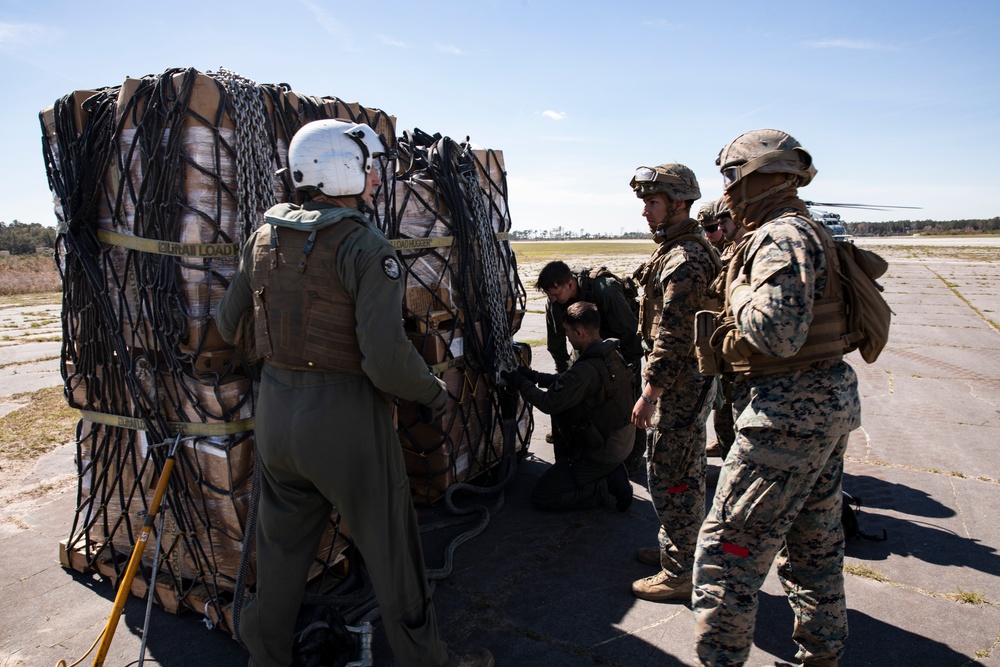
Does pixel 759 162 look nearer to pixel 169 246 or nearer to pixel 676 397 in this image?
pixel 676 397

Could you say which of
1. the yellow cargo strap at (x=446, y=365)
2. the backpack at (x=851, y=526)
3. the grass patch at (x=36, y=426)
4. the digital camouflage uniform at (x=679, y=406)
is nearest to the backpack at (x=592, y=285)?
the yellow cargo strap at (x=446, y=365)

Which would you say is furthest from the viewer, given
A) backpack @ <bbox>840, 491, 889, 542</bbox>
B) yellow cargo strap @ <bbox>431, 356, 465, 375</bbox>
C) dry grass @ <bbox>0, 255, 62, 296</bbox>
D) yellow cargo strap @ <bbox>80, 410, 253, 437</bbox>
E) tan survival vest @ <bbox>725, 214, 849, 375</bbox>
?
dry grass @ <bbox>0, 255, 62, 296</bbox>

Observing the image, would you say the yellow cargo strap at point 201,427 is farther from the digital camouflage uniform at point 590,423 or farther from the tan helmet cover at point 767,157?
the tan helmet cover at point 767,157

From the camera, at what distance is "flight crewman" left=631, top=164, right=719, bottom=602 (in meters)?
3.33

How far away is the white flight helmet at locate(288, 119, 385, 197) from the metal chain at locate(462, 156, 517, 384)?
5.88 feet

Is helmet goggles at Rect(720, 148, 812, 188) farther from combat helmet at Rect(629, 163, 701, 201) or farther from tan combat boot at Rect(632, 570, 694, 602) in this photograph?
tan combat boot at Rect(632, 570, 694, 602)

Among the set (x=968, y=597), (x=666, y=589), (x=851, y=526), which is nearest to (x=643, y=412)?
(x=666, y=589)

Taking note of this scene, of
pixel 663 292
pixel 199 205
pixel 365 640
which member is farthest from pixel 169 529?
pixel 663 292

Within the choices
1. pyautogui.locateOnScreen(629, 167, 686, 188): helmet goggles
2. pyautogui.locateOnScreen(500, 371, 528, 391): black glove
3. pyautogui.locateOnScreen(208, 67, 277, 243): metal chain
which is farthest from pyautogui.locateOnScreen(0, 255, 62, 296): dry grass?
pyautogui.locateOnScreen(629, 167, 686, 188): helmet goggles

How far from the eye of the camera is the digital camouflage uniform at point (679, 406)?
10.9ft

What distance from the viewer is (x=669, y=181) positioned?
3.63 metres

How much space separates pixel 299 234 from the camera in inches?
101

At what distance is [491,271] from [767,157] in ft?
7.49

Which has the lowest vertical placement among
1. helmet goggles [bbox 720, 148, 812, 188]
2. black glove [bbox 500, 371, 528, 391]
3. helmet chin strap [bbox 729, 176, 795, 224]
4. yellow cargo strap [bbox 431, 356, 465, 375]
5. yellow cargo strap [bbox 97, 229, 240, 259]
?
black glove [bbox 500, 371, 528, 391]
